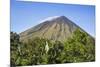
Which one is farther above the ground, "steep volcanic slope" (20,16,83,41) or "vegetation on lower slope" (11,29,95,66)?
"steep volcanic slope" (20,16,83,41)

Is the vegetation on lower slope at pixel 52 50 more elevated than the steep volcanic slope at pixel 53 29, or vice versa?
the steep volcanic slope at pixel 53 29

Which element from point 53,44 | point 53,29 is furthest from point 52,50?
point 53,29
